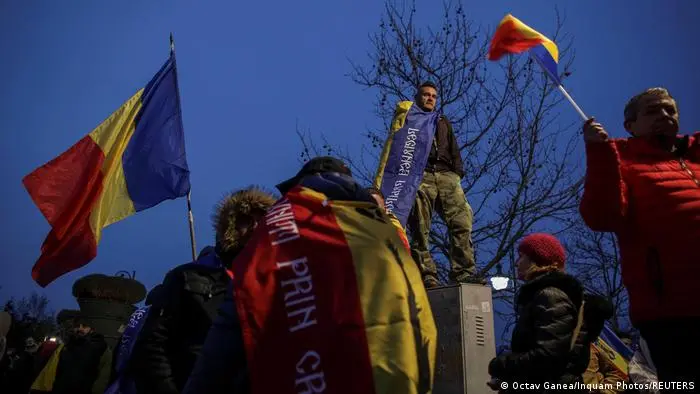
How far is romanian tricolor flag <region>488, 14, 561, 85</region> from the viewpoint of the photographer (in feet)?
14.5

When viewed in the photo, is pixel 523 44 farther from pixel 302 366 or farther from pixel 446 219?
pixel 446 219

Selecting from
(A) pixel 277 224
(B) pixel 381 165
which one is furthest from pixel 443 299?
(A) pixel 277 224

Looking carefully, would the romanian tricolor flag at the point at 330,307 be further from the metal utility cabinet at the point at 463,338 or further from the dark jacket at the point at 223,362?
the metal utility cabinet at the point at 463,338

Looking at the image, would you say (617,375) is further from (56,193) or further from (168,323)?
(56,193)

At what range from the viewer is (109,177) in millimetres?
7762

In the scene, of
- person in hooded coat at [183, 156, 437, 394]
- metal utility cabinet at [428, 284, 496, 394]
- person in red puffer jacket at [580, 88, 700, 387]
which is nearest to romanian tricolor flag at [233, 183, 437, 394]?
person in hooded coat at [183, 156, 437, 394]

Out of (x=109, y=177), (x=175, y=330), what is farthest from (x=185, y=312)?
(x=109, y=177)

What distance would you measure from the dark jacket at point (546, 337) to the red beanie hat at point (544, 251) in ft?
0.70

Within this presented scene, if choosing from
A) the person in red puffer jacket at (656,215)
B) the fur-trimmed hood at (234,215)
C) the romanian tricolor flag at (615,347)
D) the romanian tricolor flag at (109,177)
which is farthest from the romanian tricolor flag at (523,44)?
the romanian tricolor flag at (109,177)

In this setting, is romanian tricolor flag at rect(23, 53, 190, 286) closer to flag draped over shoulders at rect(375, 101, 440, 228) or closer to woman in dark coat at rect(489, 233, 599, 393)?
flag draped over shoulders at rect(375, 101, 440, 228)

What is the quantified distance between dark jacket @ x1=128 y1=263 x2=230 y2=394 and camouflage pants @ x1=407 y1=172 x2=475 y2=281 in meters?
4.16

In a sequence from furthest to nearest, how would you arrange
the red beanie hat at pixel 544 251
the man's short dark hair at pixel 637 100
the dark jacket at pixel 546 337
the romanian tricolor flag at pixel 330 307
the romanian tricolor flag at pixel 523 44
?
the romanian tricolor flag at pixel 523 44, the red beanie hat at pixel 544 251, the dark jacket at pixel 546 337, the man's short dark hair at pixel 637 100, the romanian tricolor flag at pixel 330 307

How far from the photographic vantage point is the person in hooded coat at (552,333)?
142 inches

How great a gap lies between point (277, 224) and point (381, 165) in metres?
4.93
